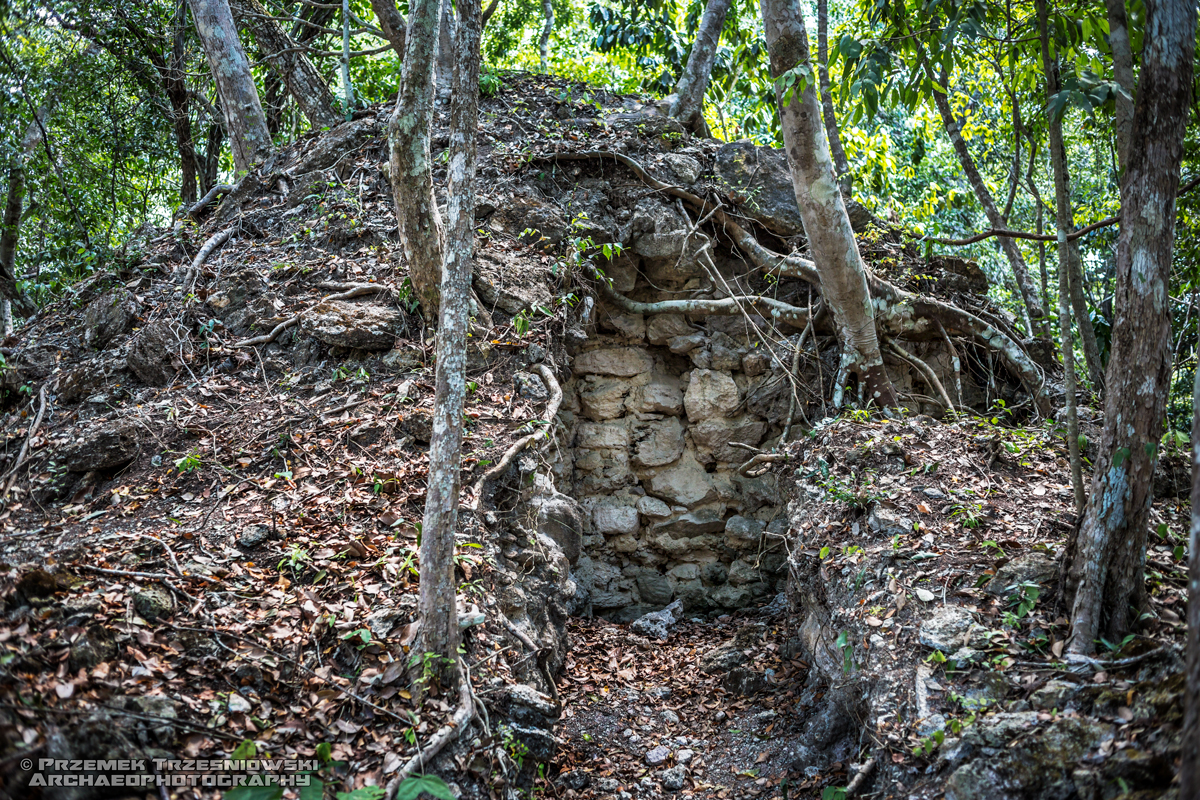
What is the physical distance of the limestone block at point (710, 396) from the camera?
7.09 metres

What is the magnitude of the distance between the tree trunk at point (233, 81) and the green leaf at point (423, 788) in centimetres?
723

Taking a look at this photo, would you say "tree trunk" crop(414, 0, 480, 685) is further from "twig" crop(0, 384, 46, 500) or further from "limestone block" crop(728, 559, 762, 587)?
"limestone block" crop(728, 559, 762, 587)

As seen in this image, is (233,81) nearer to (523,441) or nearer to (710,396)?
(523,441)

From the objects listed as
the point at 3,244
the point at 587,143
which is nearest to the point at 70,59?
the point at 3,244

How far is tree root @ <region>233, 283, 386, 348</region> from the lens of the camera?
5.76m

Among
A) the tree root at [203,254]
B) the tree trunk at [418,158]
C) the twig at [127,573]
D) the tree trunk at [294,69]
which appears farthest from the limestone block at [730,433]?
the tree trunk at [294,69]

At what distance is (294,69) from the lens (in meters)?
8.65

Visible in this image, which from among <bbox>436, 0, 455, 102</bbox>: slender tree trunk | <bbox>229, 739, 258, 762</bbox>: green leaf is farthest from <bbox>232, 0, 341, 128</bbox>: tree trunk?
<bbox>229, 739, 258, 762</bbox>: green leaf

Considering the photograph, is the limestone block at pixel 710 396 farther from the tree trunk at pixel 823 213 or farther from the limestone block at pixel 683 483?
the tree trunk at pixel 823 213

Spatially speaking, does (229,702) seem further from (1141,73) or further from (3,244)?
(3,244)

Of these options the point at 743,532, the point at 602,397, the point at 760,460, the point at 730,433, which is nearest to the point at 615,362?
the point at 602,397

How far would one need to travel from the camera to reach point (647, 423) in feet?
23.6

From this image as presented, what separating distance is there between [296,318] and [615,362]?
9.96ft

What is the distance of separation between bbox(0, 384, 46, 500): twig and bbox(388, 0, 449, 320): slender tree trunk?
287 cm
